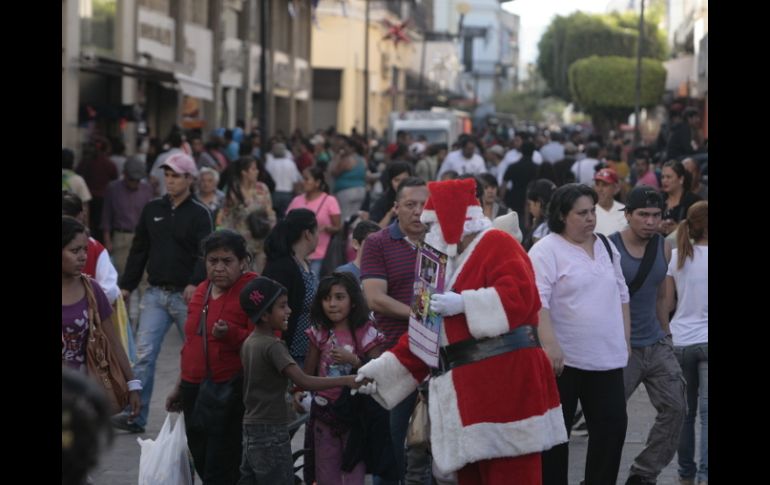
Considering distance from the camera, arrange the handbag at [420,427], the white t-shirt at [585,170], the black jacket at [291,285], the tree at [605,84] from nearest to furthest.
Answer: the handbag at [420,427] < the black jacket at [291,285] < the white t-shirt at [585,170] < the tree at [605,84]

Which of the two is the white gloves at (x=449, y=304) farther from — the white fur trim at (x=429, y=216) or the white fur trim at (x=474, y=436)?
the white fur trim at (x=429, y=216)

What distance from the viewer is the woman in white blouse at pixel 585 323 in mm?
7496

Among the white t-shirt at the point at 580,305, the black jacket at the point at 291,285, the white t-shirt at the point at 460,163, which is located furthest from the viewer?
the white t-shirt at the point at 460,163

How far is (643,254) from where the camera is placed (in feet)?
27.6

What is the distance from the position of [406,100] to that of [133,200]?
66993mm

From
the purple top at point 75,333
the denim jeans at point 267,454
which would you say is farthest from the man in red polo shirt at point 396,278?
the purple top at point 75,333

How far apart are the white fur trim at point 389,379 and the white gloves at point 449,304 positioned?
39 centimetres

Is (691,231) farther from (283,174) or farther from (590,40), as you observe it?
(590,40)

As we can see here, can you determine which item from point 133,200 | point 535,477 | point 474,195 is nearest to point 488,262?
point 474,195

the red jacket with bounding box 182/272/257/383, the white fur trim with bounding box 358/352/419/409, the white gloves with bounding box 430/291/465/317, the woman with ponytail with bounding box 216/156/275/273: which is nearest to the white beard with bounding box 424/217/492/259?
the white gloves with bounding box 430/291/465/317

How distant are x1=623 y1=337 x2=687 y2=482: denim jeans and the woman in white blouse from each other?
0.72 meters

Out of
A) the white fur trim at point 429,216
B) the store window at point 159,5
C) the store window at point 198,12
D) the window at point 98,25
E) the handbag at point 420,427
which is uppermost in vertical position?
the store window at point 198,12

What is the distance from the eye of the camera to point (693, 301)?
8.63m
